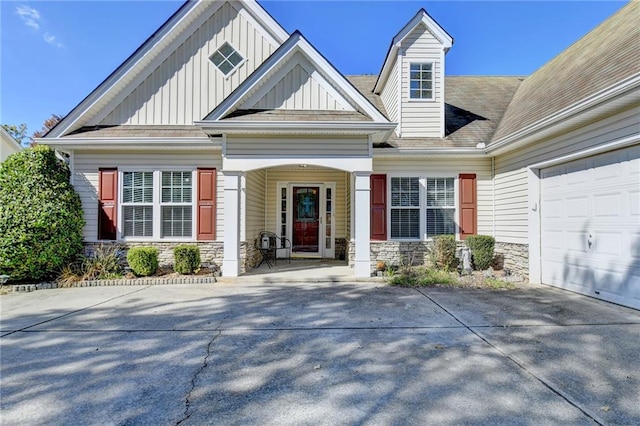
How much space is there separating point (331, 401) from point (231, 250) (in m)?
5.27

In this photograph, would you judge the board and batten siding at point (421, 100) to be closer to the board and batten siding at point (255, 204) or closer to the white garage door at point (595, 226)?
the white garage door at point (595, 226)

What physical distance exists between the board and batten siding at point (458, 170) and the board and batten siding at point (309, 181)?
2466 millimetres

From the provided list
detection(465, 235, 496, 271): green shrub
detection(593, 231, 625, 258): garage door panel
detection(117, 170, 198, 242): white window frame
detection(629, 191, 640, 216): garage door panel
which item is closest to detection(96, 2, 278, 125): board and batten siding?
detection(117, 170, 198, 242): white window frame

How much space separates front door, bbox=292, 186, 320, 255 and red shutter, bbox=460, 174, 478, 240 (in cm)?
425

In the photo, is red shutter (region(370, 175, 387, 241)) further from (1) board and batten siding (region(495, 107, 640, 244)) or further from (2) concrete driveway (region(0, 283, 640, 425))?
(2) concrete driveway (region(0, 283, 640, 425))

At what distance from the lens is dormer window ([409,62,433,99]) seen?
8.72 meters

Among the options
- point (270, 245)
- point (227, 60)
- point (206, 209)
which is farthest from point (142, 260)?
point (227, 60)

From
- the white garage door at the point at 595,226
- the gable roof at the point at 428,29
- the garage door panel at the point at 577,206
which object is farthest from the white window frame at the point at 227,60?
the garage door panel at the point at 577,206

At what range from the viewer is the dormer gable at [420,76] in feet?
27.9

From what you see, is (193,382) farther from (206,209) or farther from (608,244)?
(608,244)

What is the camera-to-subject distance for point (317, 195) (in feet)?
34.9

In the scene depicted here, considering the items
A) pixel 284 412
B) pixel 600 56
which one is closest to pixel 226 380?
pixel 284 412

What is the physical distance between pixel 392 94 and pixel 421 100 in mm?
993

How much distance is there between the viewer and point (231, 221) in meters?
7.26
